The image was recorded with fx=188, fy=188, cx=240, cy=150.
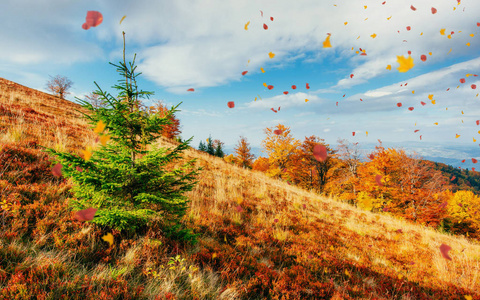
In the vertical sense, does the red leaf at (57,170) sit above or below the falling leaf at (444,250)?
above

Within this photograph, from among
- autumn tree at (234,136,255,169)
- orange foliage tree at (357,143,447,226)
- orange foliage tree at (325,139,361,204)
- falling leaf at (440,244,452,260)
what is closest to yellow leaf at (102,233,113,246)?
falling leaf at (440,244,452,260)

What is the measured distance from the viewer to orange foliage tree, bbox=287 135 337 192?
32094 mm

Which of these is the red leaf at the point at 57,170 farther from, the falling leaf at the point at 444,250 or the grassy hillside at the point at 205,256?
the falling leaf at the point at 444,250

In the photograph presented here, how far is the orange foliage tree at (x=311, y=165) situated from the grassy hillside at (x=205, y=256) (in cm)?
2534

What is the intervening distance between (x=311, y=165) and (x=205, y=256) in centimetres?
3190

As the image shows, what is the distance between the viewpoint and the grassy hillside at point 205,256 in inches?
91.0

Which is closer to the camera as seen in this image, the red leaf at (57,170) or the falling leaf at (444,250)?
the red leaf at (57,170)

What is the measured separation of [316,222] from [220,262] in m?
5.27

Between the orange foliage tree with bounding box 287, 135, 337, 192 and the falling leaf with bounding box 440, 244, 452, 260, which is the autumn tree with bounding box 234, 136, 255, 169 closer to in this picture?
the orange foliage tree with bounding box 287, 135, 337, 192

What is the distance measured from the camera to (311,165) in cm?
3259

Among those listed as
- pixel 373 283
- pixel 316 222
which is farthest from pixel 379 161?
pixel 373 283

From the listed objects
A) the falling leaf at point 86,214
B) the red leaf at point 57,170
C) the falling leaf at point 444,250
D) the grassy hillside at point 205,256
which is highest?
the red leaf at point 57,170

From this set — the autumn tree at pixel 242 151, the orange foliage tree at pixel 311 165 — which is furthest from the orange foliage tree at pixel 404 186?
the autumn tree at pixel 242 151

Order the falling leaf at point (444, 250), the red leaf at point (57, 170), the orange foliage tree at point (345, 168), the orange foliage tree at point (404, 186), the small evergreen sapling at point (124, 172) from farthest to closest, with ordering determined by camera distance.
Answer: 1. the orange foliage tree at point (345, 168)
2. the orange foliage tree at point (404, 186)
3. the falling leaf at point (444, 250)
4. the red leaf at point (57, 170)
5. the small evergreen sapling at point (124, 172)
